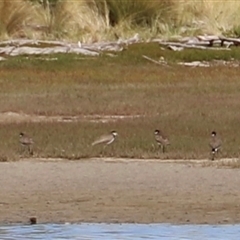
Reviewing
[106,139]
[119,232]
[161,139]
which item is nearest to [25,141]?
[106,139]

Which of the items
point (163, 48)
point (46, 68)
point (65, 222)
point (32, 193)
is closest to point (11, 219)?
point (65, 222)

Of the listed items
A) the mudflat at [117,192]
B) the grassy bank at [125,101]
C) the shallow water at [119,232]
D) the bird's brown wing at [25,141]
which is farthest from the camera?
the grassy bank at [125,101]

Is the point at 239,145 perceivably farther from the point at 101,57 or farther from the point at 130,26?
the point at 130,26

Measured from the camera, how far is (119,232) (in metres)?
10.2

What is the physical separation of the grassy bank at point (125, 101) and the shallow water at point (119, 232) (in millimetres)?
3860

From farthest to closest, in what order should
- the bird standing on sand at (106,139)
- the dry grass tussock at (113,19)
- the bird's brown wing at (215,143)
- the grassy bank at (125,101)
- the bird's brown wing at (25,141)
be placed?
the dry grass tussock at (113,19) < the grassy bank at (125,101) < the bird standing on sand at (106,139) < the bird's brown wing at (25,141) < the bird's brown wing at (215,143)

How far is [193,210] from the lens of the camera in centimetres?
1122

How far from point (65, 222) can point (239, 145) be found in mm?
4738

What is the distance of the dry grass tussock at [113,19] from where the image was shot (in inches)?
1209

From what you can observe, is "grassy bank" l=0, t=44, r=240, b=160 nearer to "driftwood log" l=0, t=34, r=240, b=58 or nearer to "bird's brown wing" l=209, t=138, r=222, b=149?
"bird's brown wing" l=209, t=138, r=222, b=149

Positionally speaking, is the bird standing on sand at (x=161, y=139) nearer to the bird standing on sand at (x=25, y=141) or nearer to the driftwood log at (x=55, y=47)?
the bird standing on sand at (x=25, y=141)

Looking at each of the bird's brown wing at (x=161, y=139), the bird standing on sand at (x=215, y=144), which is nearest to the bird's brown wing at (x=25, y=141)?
the bird's brown wing at (x=161, y=139)

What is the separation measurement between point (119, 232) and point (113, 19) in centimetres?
2194

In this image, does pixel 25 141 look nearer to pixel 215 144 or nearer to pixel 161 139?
pixel 161 139
